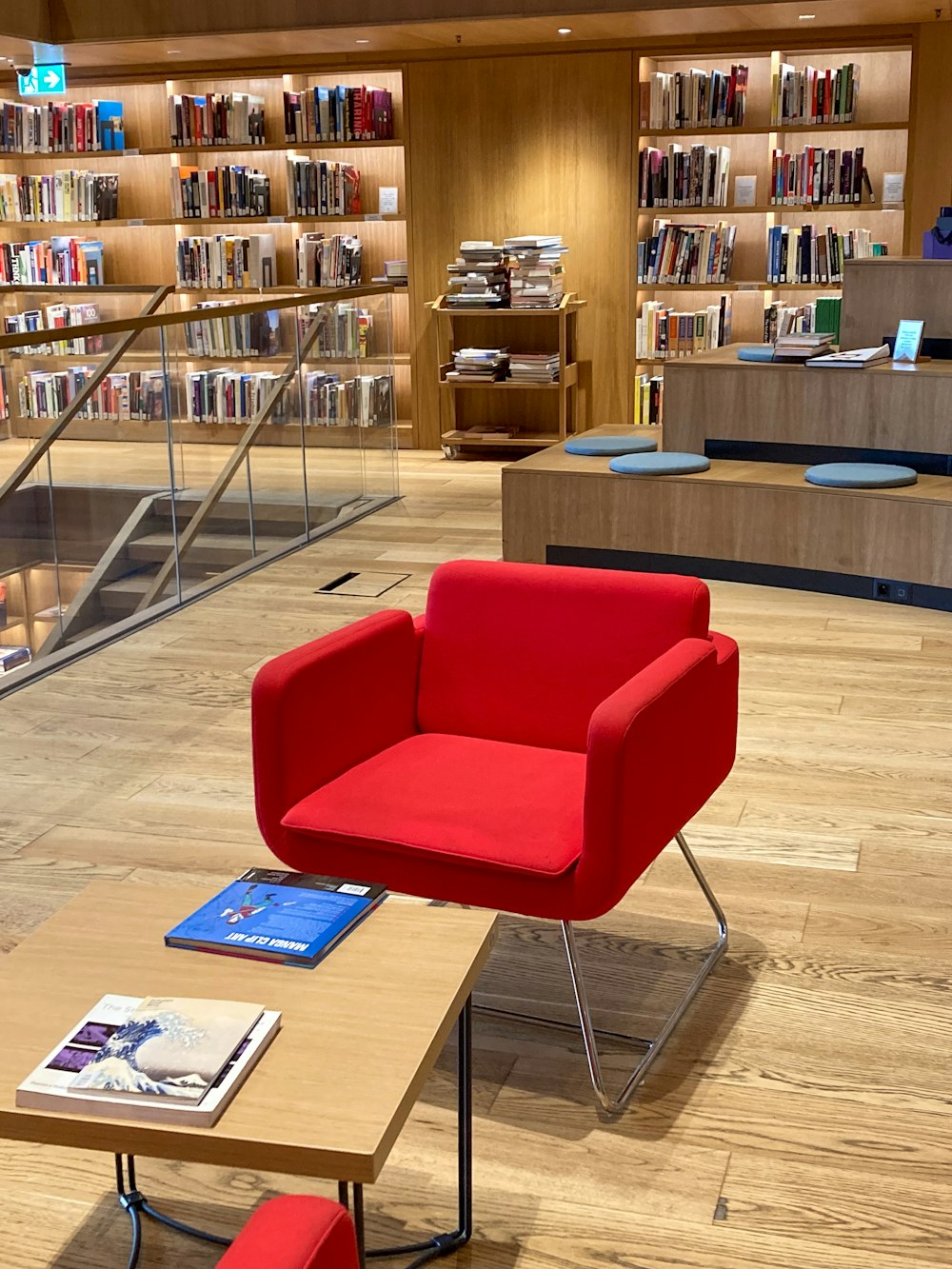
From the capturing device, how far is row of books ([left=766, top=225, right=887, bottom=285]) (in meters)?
7.60

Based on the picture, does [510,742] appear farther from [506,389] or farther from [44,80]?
[44,80]

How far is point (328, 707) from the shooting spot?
2.45 metres

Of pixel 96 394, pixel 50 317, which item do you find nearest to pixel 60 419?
pixel 96 394

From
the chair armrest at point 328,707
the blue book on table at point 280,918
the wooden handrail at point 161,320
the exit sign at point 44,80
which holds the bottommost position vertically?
the blue book on table at point 280,918

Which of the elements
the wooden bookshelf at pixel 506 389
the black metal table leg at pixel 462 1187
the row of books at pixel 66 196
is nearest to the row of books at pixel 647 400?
the wooden bookshelf at pixel 506 389

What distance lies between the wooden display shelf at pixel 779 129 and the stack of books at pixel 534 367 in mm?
1324

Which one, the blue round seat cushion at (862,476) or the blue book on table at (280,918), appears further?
the blue round seat cushion at (862,476)

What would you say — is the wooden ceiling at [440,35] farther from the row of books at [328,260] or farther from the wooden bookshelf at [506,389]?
the wooden bookshelf at [506,389]

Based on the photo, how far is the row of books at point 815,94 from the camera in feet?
24.2

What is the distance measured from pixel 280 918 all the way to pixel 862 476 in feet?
12.7

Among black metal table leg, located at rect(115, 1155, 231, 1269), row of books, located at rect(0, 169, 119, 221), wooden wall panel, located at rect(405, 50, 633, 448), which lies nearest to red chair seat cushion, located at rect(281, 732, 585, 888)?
black metal table leg, located at rect(115, 1155, 231, 1269)

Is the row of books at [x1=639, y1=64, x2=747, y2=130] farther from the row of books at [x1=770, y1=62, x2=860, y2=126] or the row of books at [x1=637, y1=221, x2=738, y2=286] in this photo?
the row of books at [x1=637, y1=221, x2=738, y2=286]

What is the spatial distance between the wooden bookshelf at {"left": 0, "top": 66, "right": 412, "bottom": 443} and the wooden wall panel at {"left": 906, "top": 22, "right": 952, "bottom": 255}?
2867 millimetres

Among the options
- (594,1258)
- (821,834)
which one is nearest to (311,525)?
(821,834)
